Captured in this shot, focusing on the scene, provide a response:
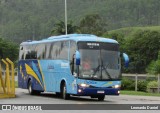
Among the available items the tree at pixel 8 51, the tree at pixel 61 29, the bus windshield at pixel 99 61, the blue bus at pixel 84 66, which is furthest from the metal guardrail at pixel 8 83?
the tree at pixel 8 51

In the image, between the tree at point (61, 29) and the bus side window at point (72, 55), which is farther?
the tree at point (61, 29)

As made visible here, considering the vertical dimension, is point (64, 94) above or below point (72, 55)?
below

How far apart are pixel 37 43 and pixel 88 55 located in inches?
266

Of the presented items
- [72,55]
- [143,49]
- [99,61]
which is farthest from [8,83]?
[143,49]

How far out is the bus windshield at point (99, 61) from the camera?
22719 mm

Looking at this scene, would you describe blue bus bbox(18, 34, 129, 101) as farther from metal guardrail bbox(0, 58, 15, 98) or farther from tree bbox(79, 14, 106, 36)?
tree bbox(79, 14, 106, 36)

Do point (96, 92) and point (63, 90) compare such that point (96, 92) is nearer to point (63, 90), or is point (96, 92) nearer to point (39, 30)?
point (63, 90)

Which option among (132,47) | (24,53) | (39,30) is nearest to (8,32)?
(39,30)

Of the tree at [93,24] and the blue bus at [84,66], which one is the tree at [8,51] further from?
the blue bus at [84,66]

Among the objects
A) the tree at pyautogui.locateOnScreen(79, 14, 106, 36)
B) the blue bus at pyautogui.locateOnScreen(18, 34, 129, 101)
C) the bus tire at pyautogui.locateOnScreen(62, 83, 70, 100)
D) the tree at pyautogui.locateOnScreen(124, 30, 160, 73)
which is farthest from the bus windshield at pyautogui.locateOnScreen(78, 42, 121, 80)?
the tree at pyautogui.locateOnScreen(79, 14, 106, 36)

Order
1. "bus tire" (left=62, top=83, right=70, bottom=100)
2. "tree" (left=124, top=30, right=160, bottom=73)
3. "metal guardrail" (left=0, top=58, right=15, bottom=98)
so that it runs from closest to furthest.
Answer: "bus tire" (left=62, top=83, right=70, bottom=100)
"metal guardrail" (left=0, top=58, right=15, bottom=98)
"tree" (left=124, top=30, right=160, bottom=73)

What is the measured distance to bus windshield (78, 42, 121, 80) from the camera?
22.7 metres

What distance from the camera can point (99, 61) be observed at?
22.9 m

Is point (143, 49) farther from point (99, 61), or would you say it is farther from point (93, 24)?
point (99, 61)
